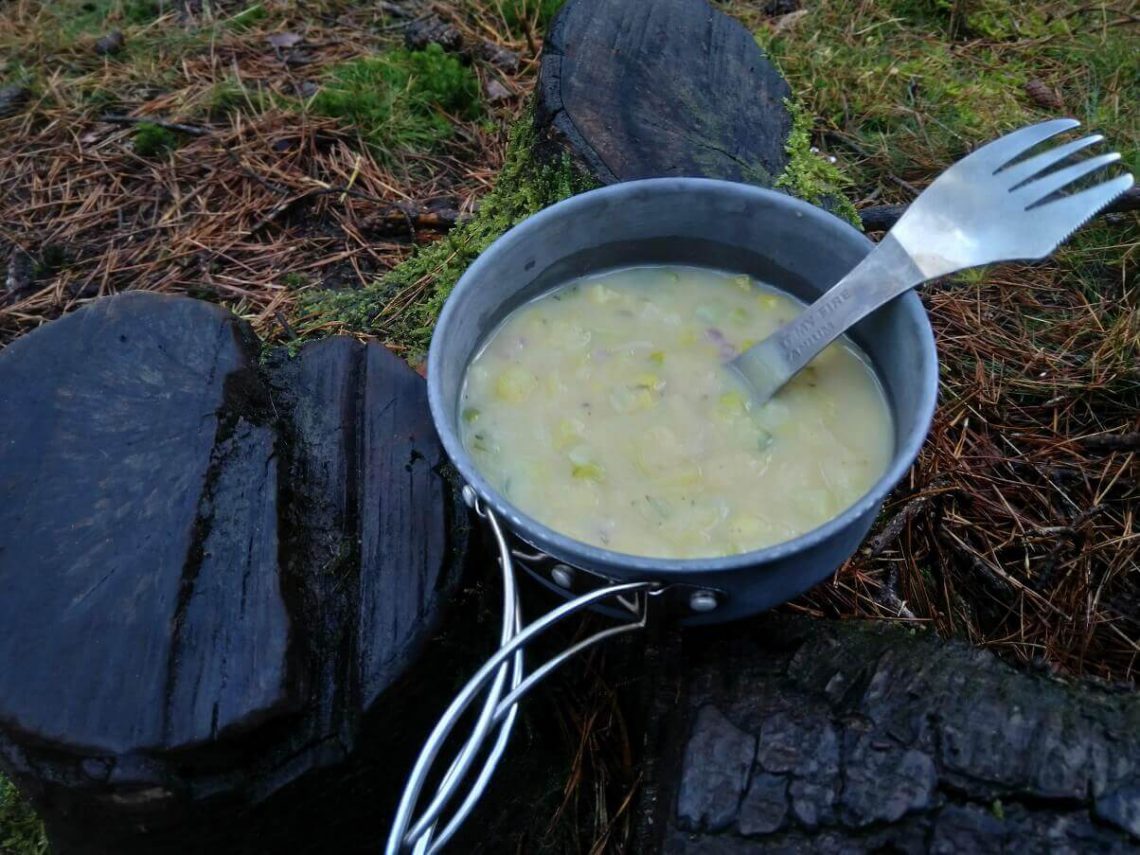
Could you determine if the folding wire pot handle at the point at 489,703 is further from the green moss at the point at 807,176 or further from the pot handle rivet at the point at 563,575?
the green moss at the point at 807,176

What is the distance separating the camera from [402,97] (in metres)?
2.78

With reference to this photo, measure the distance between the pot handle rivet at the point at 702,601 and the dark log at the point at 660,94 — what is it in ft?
3.41

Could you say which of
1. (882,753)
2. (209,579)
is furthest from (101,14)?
(882,753)

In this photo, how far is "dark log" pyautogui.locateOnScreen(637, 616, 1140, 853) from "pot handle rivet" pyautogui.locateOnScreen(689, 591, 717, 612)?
21 cm

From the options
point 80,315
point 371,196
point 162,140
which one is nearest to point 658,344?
point 80,315

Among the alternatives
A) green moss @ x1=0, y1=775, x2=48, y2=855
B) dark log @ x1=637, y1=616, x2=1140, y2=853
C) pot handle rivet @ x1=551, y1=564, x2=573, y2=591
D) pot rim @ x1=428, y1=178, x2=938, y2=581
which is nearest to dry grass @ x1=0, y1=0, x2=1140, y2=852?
dark log @ x1=637, y1=616, x2=1140, y2=853

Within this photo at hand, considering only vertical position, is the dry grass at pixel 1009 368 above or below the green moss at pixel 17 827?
above

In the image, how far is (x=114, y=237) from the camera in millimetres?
2488

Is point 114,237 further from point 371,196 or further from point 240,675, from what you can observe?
point 240,675

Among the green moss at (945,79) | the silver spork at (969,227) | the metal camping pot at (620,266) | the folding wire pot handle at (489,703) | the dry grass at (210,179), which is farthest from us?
the green moss at (945,79)

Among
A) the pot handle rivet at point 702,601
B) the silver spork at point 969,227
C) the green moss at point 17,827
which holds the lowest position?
the green moss at point 17,827

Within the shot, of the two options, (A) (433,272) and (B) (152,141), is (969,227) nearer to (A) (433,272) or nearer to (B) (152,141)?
(A) (433,272)

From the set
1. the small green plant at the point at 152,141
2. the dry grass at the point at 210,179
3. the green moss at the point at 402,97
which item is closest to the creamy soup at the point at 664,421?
the dry grass at the point at 210,179

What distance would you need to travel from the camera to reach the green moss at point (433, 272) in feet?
6.68
